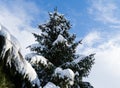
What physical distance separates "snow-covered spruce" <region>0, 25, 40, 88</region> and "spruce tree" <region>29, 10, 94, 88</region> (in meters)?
6.73

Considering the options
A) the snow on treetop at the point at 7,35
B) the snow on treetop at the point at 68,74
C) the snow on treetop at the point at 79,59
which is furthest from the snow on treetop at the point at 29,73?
the snow on treetop at the point at 79,59

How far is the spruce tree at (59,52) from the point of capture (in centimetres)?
1894

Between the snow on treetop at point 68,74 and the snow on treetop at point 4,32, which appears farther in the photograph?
the snow on treetop at point 68,74

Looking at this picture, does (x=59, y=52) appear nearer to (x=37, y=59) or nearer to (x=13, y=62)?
(x=37, y=59)

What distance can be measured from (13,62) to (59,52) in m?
9.36

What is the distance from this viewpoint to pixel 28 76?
1084cm

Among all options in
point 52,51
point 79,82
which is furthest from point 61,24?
point 79,82

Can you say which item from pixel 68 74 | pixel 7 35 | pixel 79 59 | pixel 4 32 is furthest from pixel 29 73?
pixel 79 59

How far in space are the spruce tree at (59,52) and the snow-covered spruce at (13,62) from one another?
673 cm

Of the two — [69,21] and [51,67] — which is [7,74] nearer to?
[51,67]

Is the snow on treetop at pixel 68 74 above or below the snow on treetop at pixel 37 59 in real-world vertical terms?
below

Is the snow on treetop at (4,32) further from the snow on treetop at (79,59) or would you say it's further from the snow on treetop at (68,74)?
the snow on treetop at (79,59)

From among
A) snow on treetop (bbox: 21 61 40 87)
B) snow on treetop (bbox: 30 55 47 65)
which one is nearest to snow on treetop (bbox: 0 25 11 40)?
snow on treetop (bbox: 21 61 40 87)

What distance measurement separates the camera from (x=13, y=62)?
33.7 feet
